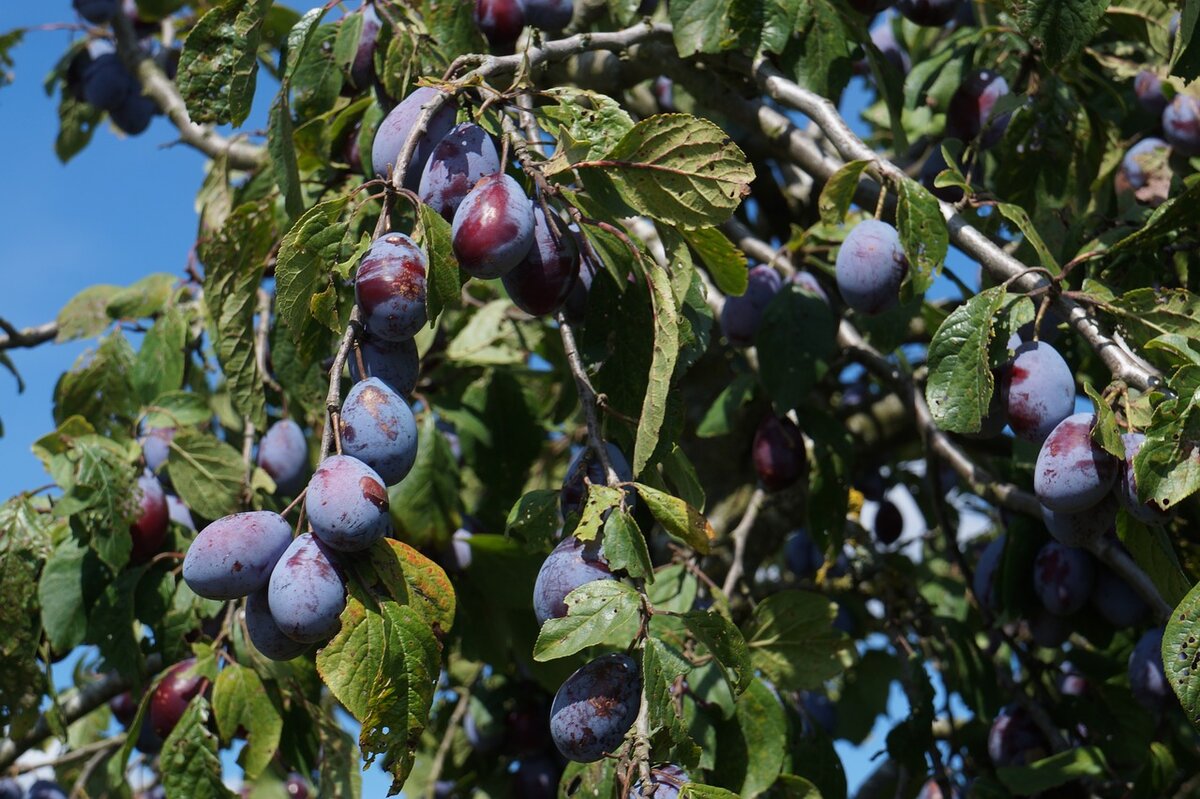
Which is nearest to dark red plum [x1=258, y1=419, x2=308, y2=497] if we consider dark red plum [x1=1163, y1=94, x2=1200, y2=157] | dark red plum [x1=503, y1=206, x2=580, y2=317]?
dark red plum [x1=503, y1=206, x2=580, y2=317]

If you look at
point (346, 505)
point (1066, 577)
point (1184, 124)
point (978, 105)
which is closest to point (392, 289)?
point (346, 505)

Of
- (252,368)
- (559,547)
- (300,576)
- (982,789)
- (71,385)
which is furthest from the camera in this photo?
(71,385)

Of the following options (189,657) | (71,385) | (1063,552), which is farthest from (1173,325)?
(71,385)

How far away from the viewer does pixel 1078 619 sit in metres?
1.78

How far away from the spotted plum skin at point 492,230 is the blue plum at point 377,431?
0.51 ft

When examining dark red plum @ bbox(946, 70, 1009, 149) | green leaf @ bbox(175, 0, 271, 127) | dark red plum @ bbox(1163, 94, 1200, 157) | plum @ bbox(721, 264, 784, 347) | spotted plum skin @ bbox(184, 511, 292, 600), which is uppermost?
green leaf @ bbox(175, 0, 271, 127)

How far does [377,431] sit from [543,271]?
274mm

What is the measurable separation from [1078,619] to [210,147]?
208 centimetres

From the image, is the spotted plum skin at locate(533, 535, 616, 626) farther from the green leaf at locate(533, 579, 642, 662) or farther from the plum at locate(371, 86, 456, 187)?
the plum at locate(371, 86, 456, 187)

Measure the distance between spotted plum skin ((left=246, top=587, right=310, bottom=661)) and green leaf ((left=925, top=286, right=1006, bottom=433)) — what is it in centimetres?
73

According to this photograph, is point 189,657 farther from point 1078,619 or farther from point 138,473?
point 1078,619

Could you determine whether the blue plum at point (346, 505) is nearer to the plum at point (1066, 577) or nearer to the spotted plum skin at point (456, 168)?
the spotted plum skin at point (456, 168)

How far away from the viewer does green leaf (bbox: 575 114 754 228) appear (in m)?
1.20

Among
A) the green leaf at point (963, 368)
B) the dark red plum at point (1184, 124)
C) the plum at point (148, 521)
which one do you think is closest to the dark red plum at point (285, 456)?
the plum at point (148, 521)
